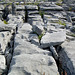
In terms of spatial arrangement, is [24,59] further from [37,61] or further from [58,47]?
[58,47]

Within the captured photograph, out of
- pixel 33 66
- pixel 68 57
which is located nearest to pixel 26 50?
pixel 33 66

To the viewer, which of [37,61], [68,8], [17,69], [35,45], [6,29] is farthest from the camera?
[68,8]

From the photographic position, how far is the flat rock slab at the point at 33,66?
13.1ft

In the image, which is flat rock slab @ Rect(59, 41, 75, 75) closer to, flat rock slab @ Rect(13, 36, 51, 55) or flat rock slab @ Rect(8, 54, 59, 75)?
flat rock slab @ Rect(8, 54, 59, 75)

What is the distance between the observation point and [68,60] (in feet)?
15.8

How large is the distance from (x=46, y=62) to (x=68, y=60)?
0.95 m

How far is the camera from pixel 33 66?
4227mm

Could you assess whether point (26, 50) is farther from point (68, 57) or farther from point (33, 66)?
point (68, 57)

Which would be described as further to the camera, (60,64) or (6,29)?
(6,29)

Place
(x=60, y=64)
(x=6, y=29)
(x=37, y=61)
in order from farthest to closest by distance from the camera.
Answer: (x=6, y=29) < (x=60, y=64) < (x=37, y=61)

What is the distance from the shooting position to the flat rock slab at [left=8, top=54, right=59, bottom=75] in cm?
399

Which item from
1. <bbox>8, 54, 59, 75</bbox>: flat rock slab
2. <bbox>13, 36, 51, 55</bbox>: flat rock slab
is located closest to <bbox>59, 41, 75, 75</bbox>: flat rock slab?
<bbox>8, 54, 59, 75</bbox>: flat rock slab

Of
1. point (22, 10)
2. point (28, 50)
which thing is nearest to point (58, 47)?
point (28, 50)

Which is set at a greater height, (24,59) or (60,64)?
(24,59)
